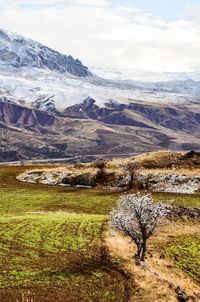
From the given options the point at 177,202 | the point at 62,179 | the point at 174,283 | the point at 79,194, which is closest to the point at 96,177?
the point at 62,179

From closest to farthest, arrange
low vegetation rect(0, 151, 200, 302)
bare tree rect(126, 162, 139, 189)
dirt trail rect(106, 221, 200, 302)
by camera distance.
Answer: low vegetation rect(0, 151, 200, 302), dirt trail rect(106, 221, 200, 302), bare tree rect(126, 162, 139, 189)

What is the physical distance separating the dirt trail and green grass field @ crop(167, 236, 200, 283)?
98cm

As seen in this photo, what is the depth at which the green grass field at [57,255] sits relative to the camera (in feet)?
147

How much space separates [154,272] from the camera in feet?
175

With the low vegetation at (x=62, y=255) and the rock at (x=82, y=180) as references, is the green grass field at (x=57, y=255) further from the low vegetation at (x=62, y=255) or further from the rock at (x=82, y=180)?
the rock at (x=82, y=180)

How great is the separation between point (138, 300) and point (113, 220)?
1242 centimetres

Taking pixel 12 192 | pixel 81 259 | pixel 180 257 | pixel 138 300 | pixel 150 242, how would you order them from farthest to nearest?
pixel 12 192
pixel 150 242
pixel 180 257
pixel 81 259
pixel 138 300

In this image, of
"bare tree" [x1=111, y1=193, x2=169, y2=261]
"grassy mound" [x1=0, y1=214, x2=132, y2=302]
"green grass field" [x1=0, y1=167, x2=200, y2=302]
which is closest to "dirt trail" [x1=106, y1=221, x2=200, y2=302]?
"green grass field" [x1=0, y1=167, x2=200, y2=302]

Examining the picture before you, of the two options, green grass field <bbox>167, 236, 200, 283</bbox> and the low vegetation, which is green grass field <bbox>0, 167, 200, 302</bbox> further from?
green grass field <bbox>167, 236, 200, 283</bbox>

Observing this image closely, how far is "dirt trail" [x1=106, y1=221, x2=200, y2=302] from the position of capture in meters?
46.4

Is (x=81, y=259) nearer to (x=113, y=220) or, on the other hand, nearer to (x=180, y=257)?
(x=113, y=220)

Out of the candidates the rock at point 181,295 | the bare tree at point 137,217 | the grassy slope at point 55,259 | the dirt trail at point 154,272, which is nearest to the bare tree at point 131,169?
the grassy slope at point 55,259

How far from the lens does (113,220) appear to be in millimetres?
55312

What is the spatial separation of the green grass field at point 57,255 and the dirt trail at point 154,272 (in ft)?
4.57
